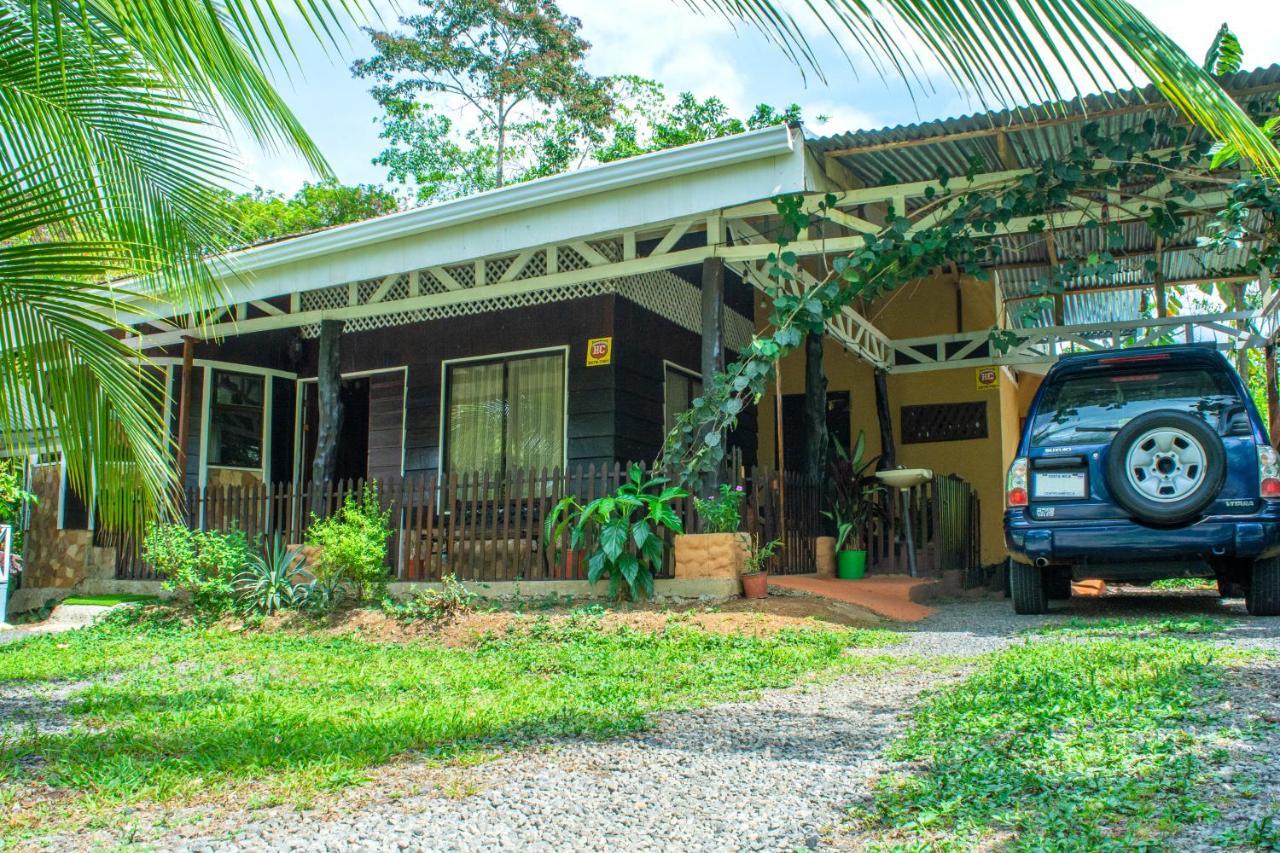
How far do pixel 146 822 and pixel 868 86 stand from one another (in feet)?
10.0

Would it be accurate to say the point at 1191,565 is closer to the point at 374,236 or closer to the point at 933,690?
the point at 933,690

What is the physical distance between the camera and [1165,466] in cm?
698

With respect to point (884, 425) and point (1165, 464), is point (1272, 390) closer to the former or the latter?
point (884, 425)

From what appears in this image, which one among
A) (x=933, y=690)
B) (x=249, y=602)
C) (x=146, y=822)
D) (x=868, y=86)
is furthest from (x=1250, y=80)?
(x=249, y=602)

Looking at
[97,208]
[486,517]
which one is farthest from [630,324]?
[97,208]

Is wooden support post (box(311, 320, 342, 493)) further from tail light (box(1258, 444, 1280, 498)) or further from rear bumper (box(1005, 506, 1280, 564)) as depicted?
tail light (box(1258, 444, 1280, 498))

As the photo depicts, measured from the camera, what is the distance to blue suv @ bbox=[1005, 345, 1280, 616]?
6.90m

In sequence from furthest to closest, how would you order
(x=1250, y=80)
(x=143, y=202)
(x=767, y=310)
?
1. (x=767, y=310)
2. (x=1250, y=80)
3. (x=143, y=202)

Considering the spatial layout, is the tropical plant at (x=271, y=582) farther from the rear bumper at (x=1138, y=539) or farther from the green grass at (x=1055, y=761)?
the green grass at (x=1055, y=761)

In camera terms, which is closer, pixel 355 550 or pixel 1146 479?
pixel 1146 479

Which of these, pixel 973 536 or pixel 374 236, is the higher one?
pixel 374 236

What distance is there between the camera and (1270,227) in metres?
9.06

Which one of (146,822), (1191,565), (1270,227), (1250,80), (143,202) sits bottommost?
(146,822)

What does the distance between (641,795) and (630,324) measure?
337 inches
